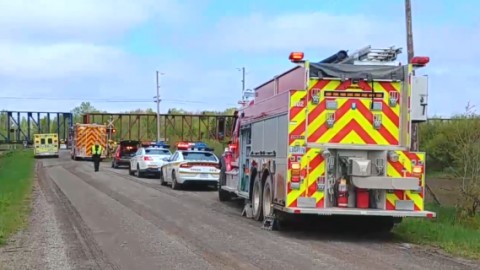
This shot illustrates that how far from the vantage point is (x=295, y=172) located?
41.9ft

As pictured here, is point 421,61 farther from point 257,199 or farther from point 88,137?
point 88,137

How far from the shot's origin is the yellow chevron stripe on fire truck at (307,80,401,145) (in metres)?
13.2

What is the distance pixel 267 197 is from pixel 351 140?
2490mm

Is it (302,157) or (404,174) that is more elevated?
(302,157)

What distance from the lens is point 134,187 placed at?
26219mm

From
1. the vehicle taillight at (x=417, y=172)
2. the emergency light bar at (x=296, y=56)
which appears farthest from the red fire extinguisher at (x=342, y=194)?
the emergency light bar at (x=296, y=56)

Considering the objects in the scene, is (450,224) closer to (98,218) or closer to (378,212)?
(378,212)

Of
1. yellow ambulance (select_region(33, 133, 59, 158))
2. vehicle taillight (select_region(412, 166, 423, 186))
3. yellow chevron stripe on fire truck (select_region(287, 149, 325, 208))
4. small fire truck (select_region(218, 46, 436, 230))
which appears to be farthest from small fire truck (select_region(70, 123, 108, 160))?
vehicle taillight (select_region(412, 166, 423, 186))

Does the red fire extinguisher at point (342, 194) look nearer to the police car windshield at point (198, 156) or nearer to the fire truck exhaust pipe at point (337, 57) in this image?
the fire truck exhaust pipe at point (337, 57)

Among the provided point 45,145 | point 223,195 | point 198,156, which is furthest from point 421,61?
point 45,145

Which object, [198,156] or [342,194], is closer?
[342,194]

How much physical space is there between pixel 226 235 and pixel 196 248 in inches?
69.1

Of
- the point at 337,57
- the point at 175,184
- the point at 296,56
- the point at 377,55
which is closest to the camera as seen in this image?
the point at 296,56

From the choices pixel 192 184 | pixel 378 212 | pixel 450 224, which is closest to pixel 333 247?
pixel 378 212
